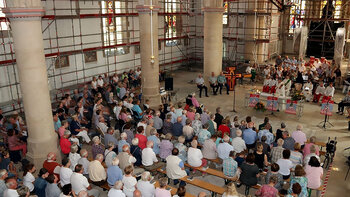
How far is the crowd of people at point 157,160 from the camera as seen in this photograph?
7.18 meters

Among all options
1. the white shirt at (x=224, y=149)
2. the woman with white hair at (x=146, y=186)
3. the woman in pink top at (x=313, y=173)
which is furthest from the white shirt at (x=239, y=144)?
the woman with white hair at (x=146, y=186)

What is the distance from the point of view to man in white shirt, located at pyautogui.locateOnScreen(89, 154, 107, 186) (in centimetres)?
793

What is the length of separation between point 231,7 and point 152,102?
524 inches

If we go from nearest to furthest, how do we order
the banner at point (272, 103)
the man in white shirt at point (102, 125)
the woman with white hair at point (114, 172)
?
the woman with white hair at point (114, 172), the man in white shirt at point (102, 125), the banner at point (272, 103)

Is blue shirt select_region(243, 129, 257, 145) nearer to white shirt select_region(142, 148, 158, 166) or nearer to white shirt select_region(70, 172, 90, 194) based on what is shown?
white shirt select_region(142, 148, 158, 166)

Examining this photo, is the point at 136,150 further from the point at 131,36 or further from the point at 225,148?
the point at 131,36

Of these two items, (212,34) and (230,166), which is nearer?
(230,166)

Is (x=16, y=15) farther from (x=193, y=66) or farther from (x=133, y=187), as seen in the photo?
(x=193, y=66)

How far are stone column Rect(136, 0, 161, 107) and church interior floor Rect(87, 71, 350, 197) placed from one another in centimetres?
281

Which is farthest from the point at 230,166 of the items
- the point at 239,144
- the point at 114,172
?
the point at 114,172

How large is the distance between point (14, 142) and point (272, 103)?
34.2 ft

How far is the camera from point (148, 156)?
880cm

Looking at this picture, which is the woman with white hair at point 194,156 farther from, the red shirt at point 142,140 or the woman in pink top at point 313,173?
the woman in pink top at point 313,173

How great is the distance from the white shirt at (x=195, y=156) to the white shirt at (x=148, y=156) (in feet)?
3.19
